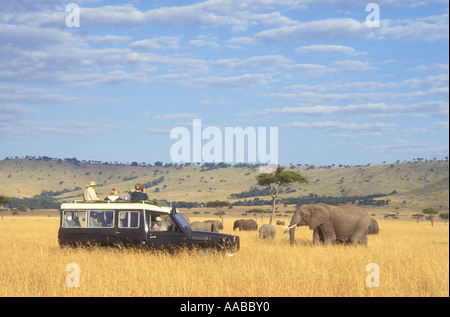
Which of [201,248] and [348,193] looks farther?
[348,193]

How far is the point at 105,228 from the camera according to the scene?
50.8 ft

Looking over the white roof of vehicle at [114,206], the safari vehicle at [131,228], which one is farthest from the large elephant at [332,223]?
the white roof of vehicle at [114,206]

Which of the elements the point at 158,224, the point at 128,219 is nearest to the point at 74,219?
the point at 128,219

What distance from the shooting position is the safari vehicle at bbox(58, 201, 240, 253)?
15.3m

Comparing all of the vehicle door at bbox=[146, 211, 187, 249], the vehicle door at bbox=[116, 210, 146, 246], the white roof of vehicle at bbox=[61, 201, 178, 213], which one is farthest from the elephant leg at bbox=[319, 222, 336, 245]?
the vehicle door at bbox=[116, 210, 146, 246]

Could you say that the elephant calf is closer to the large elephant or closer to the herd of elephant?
the herd of elephant

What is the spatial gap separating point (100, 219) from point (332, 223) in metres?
11.5

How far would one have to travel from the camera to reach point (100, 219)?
15.6 metres

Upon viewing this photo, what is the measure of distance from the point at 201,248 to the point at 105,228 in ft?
9.39

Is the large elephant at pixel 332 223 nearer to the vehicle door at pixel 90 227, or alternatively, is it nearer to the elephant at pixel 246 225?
the vehicle door at pixel 90 227

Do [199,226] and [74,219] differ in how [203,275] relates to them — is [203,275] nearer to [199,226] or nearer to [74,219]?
[74,219]
